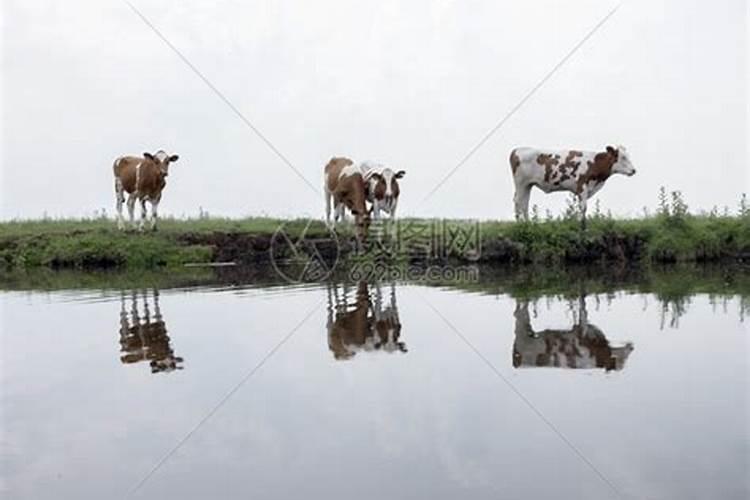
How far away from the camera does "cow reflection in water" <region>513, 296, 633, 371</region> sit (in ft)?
25.7

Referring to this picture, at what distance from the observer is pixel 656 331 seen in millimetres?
9508

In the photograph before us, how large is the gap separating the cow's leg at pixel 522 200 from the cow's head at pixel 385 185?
12.7ft

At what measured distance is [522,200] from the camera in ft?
80.4

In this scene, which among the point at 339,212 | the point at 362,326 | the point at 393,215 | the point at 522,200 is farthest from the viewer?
the point at 522,200

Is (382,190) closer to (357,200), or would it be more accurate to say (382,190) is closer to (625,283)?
(357,200)

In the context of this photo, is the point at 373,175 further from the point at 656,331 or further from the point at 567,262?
the point at 656,331

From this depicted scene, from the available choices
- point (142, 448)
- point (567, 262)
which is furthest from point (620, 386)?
point (567, 262)

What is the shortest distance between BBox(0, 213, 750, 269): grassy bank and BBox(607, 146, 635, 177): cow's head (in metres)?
1.26

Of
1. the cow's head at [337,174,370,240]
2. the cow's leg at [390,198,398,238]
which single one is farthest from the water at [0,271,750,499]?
the cow's leg at [390,198,398,238]

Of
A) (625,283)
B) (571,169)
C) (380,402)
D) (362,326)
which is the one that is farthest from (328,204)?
(380,402)

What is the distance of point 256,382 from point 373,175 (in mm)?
15026

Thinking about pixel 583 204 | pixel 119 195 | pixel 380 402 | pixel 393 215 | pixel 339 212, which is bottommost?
pixel 380 402

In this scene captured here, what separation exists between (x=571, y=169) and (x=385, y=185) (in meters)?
4.84

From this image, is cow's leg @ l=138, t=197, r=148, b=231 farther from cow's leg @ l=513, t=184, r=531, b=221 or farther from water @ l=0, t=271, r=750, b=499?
water @ l=0, t=271, r=750, b=499
